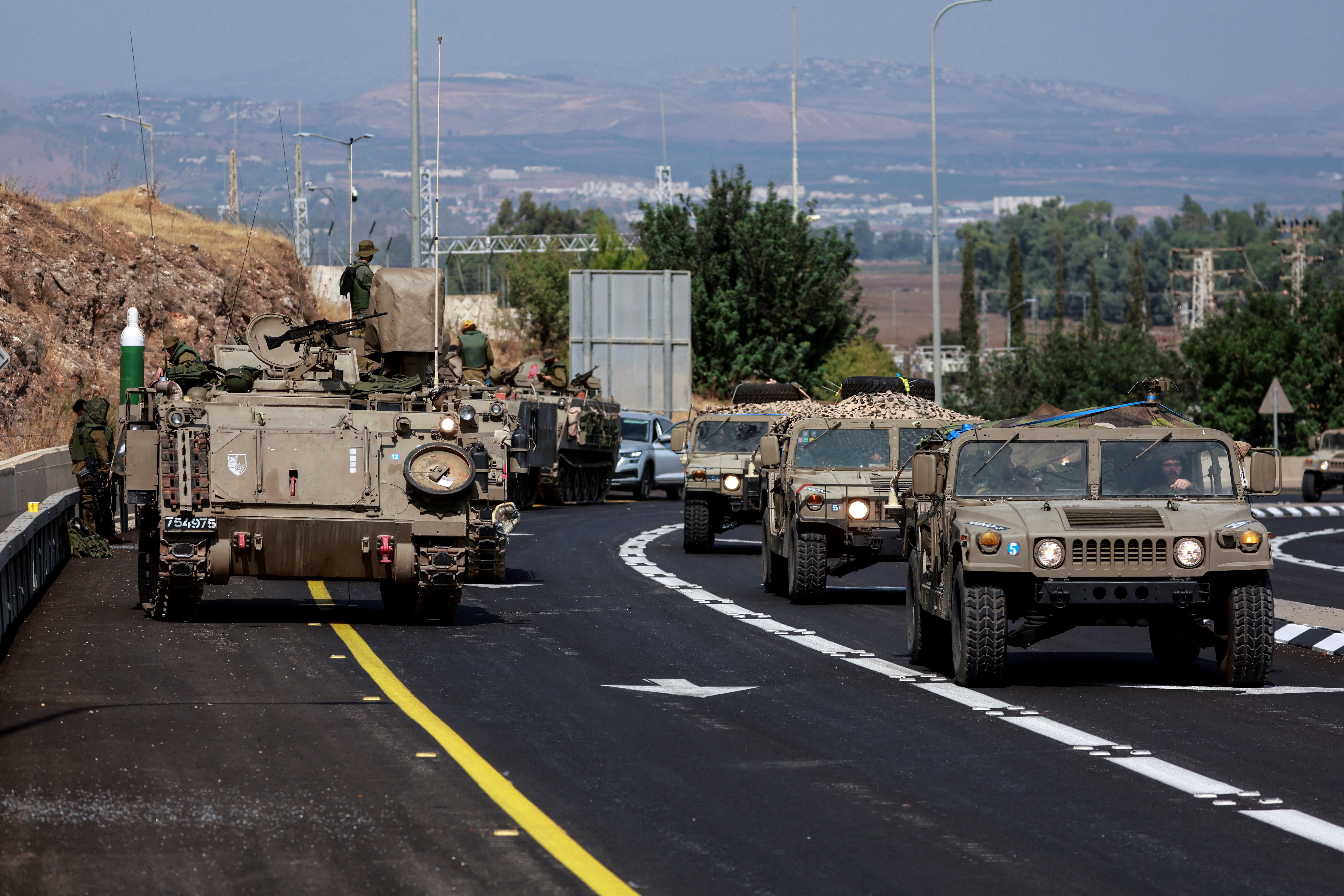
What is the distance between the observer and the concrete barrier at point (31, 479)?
20562 mm

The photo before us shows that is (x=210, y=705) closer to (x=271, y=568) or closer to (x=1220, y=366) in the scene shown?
(x=271, y=568)

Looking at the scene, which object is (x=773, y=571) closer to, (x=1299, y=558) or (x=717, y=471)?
(x=717, y=471)

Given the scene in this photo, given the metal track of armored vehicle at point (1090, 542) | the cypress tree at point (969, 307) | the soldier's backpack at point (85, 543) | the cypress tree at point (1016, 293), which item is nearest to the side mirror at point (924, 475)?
the metal track of armored vehicle at point (1090, 542)

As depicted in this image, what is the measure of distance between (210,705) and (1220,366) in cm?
6757

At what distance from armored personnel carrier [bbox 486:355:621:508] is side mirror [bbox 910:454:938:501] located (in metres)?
19.3

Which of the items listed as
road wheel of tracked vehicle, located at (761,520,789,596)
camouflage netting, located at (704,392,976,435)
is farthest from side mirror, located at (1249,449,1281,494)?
road wheel of tracked vehicle, located at (761,520,789,596)

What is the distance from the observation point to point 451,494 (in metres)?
16.0

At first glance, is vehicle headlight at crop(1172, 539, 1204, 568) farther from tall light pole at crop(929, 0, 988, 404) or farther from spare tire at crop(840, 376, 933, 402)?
tall light pole at crop(929, 0, 988, 404)

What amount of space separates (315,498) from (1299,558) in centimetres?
1621

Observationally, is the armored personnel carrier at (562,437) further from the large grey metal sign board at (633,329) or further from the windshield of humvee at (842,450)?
the windshield of humvee at (842,450)

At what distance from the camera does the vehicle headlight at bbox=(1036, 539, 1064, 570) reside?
11922mm

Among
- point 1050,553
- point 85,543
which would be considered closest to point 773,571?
point 1050,553

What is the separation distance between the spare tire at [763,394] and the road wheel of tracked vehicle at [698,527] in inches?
183

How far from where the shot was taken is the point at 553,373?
37875 millimetres
